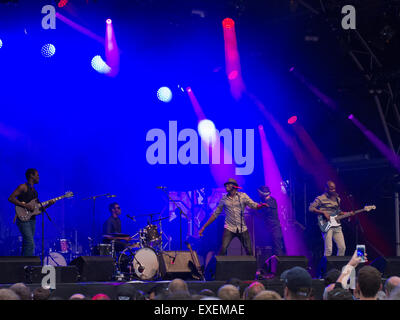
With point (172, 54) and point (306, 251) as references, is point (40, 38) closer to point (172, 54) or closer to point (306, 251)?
point (172, 54)

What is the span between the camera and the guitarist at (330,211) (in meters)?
11.7

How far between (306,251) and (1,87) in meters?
8.66

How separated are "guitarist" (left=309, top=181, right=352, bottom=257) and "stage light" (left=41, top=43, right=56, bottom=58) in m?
7.55

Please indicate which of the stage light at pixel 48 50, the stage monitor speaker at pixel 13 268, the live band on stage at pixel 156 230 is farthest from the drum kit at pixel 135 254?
the stage light at pixel 48 50

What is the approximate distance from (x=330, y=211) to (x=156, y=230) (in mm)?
3619

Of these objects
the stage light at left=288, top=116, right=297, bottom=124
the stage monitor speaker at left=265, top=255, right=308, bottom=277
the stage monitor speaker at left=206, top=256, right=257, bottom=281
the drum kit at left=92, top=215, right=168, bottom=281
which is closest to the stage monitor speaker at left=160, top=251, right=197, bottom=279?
the drum kit at left=92, top=215, right=168, bottom=281

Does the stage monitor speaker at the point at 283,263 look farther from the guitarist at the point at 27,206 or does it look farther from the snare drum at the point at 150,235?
the guitarist at the point at 27,206

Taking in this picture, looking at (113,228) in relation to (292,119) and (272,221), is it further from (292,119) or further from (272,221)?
(292,119)

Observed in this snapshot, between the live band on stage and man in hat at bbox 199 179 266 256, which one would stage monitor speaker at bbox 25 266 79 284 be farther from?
man in hat at bbox 199 179 266 256

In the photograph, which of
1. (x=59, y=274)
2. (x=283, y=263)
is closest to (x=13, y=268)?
(x=59, y=274)

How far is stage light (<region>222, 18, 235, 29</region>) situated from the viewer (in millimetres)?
14446

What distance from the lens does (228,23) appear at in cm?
1455

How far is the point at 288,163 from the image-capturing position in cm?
1527
